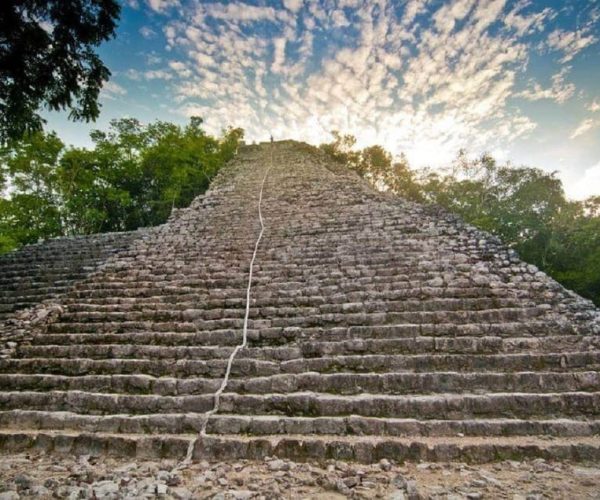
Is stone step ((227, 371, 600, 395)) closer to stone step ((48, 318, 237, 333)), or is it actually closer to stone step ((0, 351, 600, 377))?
stone step ((0, 351, 600, 377))

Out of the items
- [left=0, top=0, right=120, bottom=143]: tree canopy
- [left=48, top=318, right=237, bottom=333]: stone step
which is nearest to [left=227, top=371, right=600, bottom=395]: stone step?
[left=48, top=318, right=237, bottom=333]: stone step

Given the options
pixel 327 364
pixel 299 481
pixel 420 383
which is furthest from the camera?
pixel 327 364

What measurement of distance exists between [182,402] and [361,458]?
1502mm

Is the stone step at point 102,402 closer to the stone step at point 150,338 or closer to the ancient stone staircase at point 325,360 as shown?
the ancient stone staircase at point 325,360

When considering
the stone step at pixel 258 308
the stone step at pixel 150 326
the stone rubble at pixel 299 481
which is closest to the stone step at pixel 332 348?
the stone step at pixel 150 326

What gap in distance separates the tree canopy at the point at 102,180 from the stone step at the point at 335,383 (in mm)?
11701

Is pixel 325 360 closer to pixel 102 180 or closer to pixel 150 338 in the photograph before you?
pixel 150 338

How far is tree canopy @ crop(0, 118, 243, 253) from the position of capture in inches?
492

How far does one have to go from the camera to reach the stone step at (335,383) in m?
2.45

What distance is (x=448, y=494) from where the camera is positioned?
66.2 inches

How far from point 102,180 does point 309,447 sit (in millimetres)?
15452

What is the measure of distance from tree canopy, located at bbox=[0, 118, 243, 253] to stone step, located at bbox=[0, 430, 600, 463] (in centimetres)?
1236

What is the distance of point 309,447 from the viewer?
209cm

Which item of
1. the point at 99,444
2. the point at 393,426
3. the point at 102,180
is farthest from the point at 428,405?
the point at 102,180
